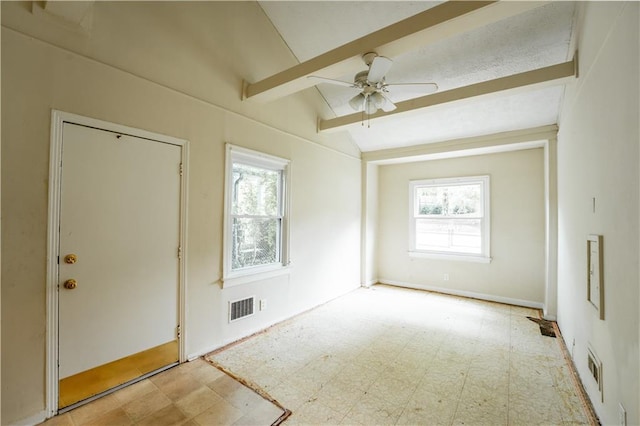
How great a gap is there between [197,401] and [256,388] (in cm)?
45

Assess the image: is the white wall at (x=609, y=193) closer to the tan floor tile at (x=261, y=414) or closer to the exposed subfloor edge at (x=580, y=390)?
the exposed subfloor edge at (x=580, y=390)

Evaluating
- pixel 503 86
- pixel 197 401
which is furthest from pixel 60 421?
pixel 503 86

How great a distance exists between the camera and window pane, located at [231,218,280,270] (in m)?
3.27

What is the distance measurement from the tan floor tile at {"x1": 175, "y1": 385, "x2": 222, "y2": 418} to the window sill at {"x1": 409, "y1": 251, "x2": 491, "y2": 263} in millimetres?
4298

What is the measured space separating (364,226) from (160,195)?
3772 millimetres

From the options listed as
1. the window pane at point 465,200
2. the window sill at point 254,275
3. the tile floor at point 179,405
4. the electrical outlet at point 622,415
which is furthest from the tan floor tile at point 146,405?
the window pane at point 465,200

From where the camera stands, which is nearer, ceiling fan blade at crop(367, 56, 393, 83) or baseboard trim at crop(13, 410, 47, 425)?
baseboard trim at crop(13, 410, 47, 425)

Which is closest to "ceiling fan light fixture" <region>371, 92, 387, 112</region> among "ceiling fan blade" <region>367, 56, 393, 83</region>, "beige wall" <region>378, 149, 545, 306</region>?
"ceiling fan blade" <region>367, 56, 393, 83</region>

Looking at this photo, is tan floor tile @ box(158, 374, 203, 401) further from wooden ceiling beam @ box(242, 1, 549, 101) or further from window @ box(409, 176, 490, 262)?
window @ box(409, 176, 490, 262)

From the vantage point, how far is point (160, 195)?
256cm

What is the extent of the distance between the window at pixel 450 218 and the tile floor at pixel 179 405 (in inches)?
165

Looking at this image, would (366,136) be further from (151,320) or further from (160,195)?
(151,320)

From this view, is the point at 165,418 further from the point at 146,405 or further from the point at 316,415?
the point at 316,415

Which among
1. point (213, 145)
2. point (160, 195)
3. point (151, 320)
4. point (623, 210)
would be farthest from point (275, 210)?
point (623, 210)
